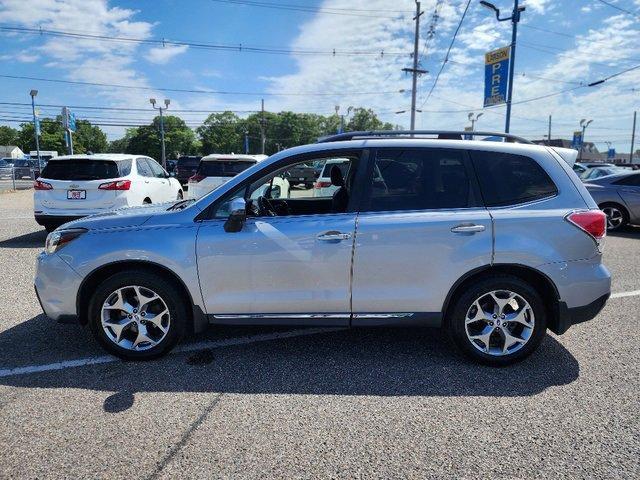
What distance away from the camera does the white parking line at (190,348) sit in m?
3.47

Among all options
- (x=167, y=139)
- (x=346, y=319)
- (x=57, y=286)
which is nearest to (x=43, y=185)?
(x=57, y=286)

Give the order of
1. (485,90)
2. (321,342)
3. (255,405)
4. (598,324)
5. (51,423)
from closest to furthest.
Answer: (51,423) → (255,405) → (321,342) → (598,324) → (485,90)

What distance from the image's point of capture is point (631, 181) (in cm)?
1033

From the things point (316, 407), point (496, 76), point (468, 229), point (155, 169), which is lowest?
point (316, 407)

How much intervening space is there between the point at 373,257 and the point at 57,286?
99.8 inches

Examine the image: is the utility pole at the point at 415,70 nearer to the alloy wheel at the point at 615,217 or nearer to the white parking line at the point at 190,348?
the alloy wheel at the point at 615,217

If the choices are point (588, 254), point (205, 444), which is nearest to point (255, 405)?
point (205, 444)

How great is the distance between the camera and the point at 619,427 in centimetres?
276

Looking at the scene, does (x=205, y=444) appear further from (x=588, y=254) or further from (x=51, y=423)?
(x=588, y=254)

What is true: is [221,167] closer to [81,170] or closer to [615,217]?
[81,170]

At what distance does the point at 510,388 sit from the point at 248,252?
85.9 inches

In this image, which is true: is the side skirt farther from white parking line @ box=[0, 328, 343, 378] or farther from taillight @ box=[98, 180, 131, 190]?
taillight @ box=[98, 180, 131, 190]

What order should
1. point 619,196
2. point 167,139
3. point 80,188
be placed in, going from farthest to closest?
1. point 167,139
2. point 619,196
3. point 80,188

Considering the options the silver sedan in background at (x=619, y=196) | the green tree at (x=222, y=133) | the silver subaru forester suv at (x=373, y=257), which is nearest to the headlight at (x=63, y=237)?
the silver subaru forester suv at (x=373, y=257)
